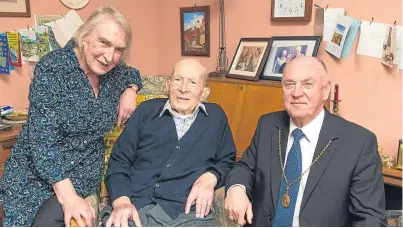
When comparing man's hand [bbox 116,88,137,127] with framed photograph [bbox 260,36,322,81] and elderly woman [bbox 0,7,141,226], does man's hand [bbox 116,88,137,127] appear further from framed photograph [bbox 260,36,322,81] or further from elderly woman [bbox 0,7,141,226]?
framed photograph [bbox 260,36,322,81]

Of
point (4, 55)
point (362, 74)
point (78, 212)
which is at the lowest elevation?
point (78, 212)

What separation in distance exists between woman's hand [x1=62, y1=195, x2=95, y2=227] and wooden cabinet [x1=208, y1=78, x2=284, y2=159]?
105cm

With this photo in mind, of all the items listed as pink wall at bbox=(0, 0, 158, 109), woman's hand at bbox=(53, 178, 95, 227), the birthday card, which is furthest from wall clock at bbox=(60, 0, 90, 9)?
woman's hand at bbox=(53, 178, 95, 227)

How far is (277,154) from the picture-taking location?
1.65 metres

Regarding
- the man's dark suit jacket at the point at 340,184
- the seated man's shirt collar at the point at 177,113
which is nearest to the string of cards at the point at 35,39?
the seated man's shirt collar at the point at 177,113

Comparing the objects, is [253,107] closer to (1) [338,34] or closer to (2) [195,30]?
(1) [338,34]

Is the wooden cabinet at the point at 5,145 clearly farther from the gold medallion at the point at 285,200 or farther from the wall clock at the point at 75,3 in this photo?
the gold medallion at the point at 285,200

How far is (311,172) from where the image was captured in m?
1.52

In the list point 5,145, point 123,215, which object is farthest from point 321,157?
point 5,145

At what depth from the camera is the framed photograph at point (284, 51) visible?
2.32 meters

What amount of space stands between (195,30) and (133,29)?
1.79 feet

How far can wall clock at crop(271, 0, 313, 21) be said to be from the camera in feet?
7.80

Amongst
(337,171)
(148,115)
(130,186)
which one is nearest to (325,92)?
(337,171)

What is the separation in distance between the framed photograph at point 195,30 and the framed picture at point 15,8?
3.75ft
